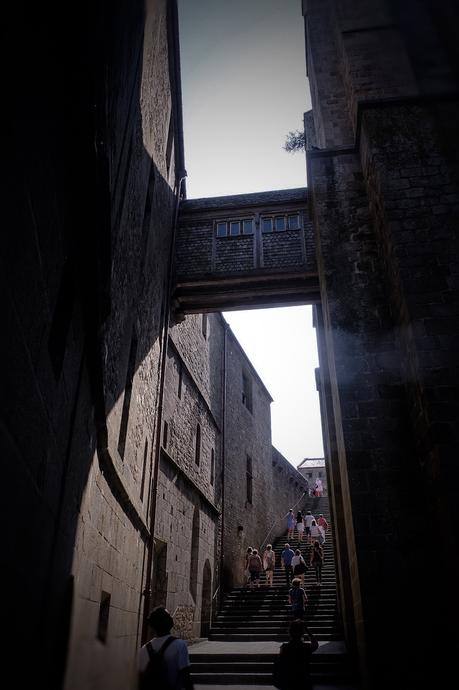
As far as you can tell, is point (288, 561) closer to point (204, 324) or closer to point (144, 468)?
point (144, 468)

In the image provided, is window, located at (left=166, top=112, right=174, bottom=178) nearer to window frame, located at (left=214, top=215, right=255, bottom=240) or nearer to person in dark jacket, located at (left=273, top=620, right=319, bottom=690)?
window frame, located at (left=214, top=215, right=255, bottom=240)

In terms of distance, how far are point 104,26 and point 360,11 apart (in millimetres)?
9536

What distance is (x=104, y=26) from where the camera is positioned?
2.55 m

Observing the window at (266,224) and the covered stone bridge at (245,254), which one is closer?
the covered stone bridge at (245,254)

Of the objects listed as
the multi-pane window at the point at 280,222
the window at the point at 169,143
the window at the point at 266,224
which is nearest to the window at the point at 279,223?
the multi-pane window at the point at 280,222

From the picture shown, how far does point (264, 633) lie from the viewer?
10227 millimetres

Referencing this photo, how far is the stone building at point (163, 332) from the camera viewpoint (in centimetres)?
176

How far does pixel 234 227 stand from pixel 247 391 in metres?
9.49

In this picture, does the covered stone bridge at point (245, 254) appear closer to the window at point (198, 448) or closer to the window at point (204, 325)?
the window at point (204, 325)

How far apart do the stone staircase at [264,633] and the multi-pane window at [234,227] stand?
8927 millimetres

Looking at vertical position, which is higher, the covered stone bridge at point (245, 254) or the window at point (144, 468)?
the covered stone bridge at point (245, 254)

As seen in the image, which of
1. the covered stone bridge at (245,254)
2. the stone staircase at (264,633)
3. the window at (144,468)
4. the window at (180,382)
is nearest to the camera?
the stone staircase at (264,633)

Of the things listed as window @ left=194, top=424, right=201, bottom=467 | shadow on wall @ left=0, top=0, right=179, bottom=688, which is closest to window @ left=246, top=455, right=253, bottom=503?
window @ left=194, top=424, right=201, bottom=467

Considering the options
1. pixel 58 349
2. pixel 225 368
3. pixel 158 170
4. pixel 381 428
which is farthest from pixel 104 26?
pixel 225 368
